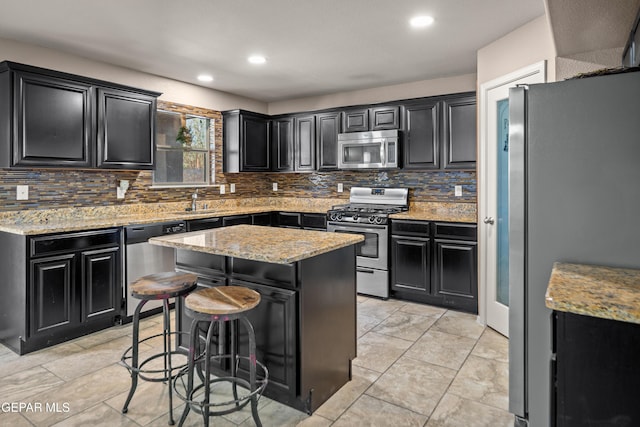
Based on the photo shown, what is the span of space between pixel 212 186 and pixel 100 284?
2170 millimetres

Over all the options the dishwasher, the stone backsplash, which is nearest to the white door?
the stone backsplash

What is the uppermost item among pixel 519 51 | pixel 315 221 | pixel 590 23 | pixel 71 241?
pixel 519 51

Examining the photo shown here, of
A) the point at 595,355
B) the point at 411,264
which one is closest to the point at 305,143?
the point at 411,264

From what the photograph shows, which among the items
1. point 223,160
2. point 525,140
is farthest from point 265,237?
point 223,160

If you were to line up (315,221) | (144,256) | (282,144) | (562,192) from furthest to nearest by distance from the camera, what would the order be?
→ 1. (282,144)
2. (315,221)
3. (144,256)
4. (562,192)

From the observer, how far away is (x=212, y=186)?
5.34 meters

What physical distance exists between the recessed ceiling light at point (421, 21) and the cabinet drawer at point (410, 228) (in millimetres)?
1902

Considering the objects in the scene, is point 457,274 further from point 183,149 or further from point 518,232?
point 183,149

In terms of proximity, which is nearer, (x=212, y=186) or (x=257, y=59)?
(x=257, y=59)

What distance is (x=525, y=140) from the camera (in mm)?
1794

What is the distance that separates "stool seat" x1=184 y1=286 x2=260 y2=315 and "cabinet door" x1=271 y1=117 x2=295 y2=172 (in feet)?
12.2

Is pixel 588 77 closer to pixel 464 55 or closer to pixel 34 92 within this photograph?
pixel 464 55

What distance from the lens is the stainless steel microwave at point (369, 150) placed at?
4.68 metres

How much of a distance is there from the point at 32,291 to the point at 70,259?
1.10ft
